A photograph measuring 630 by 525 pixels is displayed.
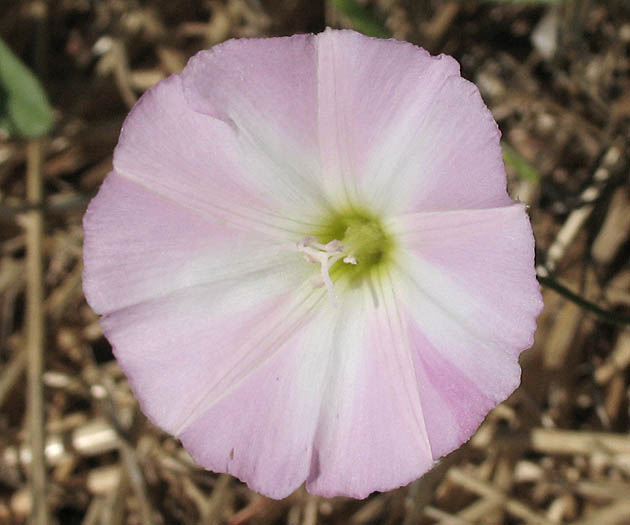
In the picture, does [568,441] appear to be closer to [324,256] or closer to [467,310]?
[467,310]

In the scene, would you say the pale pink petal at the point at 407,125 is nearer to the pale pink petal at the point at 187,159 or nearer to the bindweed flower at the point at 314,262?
the bindweed flower at the point at 314,262

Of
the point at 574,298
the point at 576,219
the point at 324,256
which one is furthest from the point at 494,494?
the point at 324,256

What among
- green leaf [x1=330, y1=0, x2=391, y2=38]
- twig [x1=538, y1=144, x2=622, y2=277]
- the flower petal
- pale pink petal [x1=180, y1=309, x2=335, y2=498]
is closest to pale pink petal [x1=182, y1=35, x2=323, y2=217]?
the flower petal

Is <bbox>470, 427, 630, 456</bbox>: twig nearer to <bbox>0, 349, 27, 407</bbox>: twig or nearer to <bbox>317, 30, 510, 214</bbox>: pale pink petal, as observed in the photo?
<bbox>317, 30, 510, 214</bbox>: pale pink petal

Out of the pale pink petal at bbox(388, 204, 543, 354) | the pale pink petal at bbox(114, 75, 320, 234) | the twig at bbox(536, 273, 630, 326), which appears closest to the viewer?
the pale pink petal at bbox(388, 204, 543, 354)

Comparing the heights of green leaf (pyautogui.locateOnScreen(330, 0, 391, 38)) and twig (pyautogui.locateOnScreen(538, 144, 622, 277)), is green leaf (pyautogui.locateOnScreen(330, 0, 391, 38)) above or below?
above

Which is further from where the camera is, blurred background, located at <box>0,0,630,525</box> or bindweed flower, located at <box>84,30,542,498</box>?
blurred background, located at <box>0,0,630,525</box>
